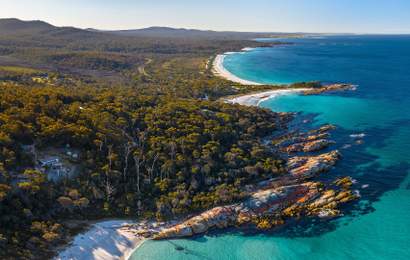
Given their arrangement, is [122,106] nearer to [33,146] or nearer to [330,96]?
[33,146]

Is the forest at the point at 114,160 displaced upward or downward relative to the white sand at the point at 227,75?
downward

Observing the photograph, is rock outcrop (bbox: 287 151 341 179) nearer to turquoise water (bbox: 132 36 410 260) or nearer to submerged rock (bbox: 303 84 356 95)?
turquoise water (bbox: 132 36 410 260)

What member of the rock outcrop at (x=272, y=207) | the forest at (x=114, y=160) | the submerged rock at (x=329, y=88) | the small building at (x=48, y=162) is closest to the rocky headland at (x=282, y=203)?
the rock outcrop at (x=272, y=207)

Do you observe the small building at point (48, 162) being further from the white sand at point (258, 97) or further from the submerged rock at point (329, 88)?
the submerged rock at point (329, 88)

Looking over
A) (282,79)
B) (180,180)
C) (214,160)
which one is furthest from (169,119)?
(282,79)

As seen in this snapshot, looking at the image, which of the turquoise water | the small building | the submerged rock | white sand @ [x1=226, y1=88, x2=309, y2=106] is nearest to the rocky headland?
the turquoise water

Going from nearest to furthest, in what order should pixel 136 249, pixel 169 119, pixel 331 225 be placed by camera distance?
pixel 136 249 < pixel 331 225 < pixel 169 119
